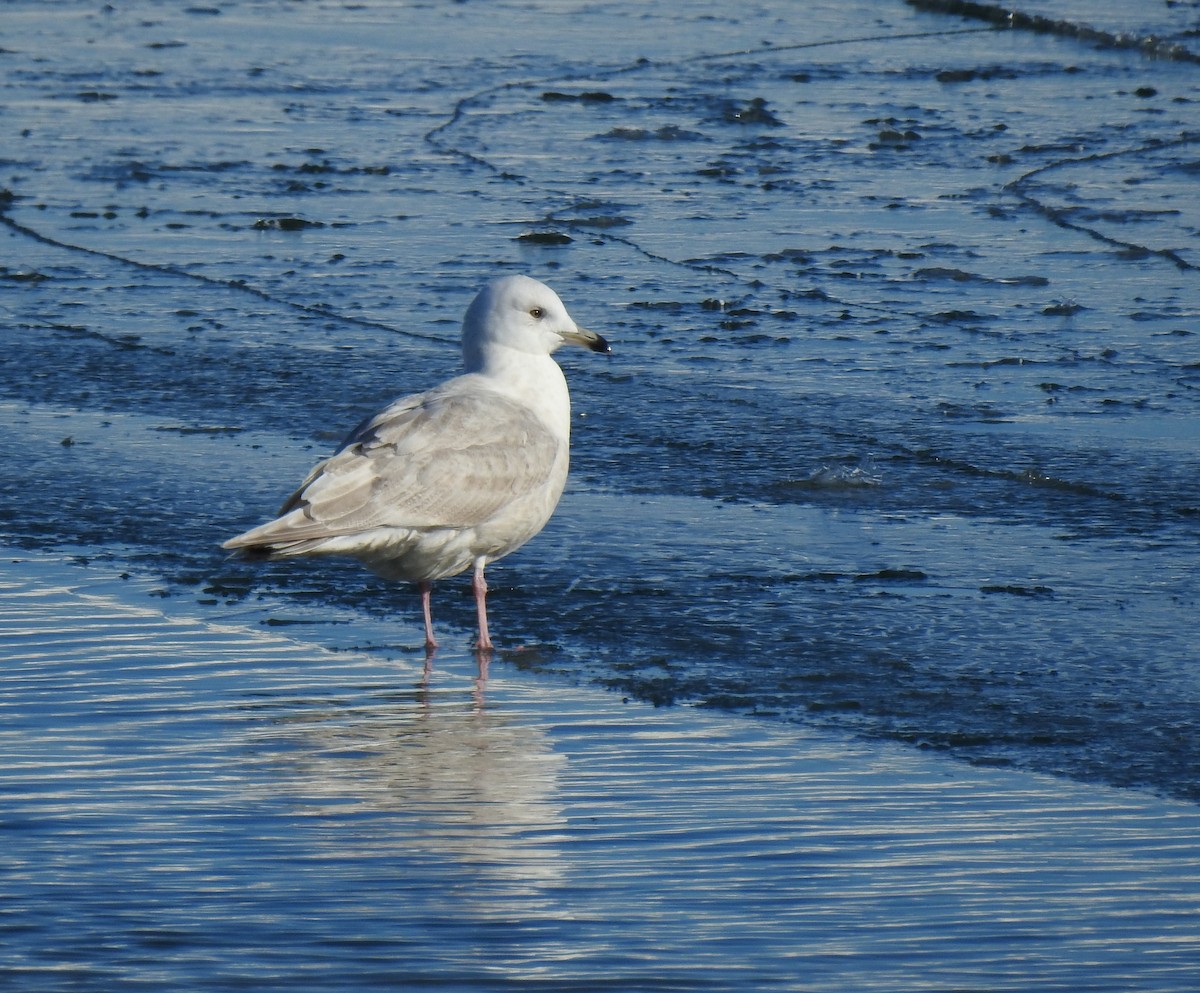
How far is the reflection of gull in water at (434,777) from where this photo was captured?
460 centimetres

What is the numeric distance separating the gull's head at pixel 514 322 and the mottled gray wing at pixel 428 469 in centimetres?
27

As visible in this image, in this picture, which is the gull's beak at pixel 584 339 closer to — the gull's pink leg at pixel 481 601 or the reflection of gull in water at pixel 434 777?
the gull's pink leg at pixel 481 601

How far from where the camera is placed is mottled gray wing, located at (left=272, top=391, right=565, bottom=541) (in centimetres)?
602

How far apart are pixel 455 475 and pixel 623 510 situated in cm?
113

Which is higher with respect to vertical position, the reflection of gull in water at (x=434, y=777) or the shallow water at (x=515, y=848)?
the shallow water at (x=515, y=848)

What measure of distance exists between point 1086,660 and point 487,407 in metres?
1.93

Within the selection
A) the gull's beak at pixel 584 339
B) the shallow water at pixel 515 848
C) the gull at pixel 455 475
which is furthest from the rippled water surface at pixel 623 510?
the gull's beak at pixel 584 339

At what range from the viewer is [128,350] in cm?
937

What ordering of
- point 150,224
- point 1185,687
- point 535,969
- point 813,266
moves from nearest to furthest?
point 535,969
point 1185,687
point 813,266
point 150,224

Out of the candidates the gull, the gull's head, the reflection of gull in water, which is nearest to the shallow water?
the reflection of gull in water

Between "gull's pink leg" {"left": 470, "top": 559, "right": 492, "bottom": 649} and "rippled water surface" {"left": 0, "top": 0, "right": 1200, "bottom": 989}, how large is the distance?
0.28 feet

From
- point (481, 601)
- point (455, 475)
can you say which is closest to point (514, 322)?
point (455, 475)

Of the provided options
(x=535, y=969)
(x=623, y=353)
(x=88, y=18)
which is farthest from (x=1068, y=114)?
(x=535, y=969)

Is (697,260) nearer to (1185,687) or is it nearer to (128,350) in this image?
(128,350)
